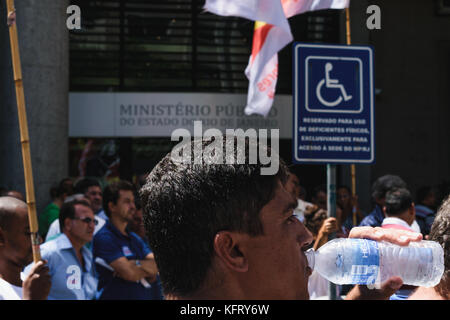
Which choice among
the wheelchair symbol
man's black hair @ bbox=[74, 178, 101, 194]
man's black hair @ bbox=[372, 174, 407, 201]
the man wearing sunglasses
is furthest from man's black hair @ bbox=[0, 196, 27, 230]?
man's black hair @ bbox=[74, 178, 101, 194]

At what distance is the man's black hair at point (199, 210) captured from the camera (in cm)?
150

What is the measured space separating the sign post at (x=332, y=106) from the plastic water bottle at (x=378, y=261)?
2.02 m

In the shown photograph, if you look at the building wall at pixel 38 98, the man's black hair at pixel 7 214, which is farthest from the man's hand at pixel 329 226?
the building wall at pixel 38 98

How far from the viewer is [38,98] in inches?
410

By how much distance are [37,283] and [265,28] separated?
179 inches

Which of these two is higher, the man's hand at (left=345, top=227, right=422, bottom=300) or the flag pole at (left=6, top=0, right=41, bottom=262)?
the flag pole at (left=6, top=0, right=41, bottom=262)

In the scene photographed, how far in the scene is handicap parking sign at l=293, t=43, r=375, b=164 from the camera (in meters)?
4.37

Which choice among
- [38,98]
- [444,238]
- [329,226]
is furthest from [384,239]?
[38,98]

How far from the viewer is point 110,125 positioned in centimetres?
1173

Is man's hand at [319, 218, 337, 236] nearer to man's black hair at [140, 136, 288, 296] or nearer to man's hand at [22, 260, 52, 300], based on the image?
man's hand at [22, 260, 52, 300]

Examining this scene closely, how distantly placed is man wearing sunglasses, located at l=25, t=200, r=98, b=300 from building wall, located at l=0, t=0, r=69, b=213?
5.25 metres

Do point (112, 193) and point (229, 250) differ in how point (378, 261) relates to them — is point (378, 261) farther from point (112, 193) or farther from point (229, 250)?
point (112, 193)

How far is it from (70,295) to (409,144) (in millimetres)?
9933
